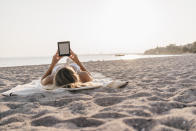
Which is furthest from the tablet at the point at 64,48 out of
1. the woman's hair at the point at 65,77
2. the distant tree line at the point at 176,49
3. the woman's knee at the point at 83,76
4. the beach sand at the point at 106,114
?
the distant tree line at the point at 176,49

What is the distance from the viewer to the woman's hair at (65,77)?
10.3ft

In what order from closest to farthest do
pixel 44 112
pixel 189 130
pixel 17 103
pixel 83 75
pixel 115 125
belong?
pixel 189 130 → pixel 115 125 → pixel 44 112 → pixel 17 103 → pixel 83 75

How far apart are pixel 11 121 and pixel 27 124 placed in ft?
0.76

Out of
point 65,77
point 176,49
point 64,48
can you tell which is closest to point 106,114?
point 65,77

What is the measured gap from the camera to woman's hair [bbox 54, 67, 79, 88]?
10.3 ft

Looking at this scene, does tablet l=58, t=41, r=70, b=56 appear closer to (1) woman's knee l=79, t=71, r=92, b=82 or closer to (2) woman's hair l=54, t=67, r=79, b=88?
(1) woman's knee l=79, t=71, r=92, b=82

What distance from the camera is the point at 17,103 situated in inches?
97.3

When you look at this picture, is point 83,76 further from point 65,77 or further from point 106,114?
point 106,114

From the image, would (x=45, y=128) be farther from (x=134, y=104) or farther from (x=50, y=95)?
(x=50, y=95)

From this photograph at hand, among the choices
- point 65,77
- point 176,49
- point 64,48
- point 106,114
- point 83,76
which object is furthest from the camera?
point 176,49

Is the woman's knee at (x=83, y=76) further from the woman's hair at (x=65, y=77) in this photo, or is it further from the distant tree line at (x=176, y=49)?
the distant tree line at (x=176, y=49)

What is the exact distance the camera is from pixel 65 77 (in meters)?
3.24

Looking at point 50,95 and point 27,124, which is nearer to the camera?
point 27,124

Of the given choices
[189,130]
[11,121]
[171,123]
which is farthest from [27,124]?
[189,130]
